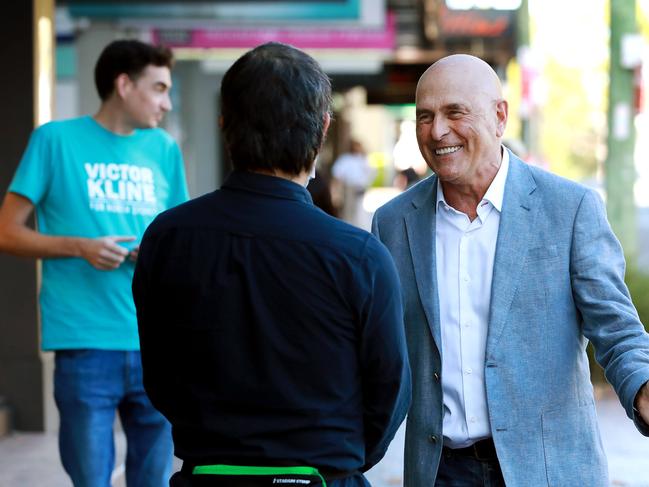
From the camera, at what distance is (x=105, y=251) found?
13.2ft

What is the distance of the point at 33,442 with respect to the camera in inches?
283

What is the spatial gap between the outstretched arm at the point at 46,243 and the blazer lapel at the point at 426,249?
122cm

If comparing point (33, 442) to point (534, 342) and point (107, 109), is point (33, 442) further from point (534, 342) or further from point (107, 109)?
point (534, 342)

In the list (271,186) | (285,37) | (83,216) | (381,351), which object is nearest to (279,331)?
(381,351)

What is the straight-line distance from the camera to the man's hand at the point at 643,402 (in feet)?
9.39

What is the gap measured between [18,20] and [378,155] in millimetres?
52727

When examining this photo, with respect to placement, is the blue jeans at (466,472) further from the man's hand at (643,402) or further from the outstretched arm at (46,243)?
the outstretched arm at (46,243)

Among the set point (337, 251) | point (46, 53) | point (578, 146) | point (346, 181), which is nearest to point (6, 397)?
point (46, 53)

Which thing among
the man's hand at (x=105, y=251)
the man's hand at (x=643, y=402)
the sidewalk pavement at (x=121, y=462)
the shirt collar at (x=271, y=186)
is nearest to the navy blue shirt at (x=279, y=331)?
the shirt collar at (x=271, y=186)

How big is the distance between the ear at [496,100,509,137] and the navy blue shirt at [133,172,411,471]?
927 millimetres

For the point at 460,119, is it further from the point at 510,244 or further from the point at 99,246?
the point at 99,246

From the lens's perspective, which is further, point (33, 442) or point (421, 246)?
point (33, 442)

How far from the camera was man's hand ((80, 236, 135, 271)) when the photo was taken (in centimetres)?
402

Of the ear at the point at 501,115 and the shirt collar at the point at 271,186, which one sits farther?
the ear at the point at 501,115
